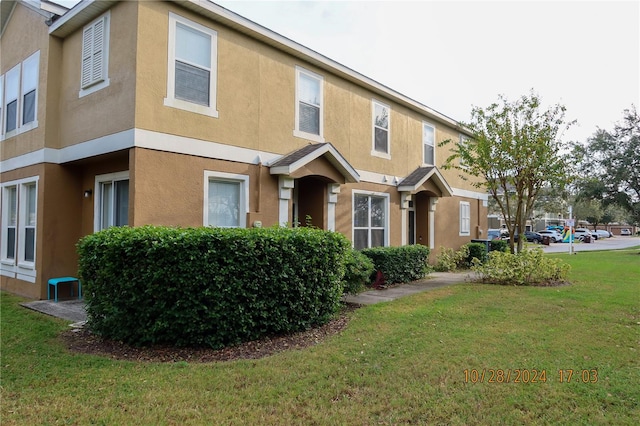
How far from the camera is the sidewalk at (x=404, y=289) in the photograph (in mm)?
9143

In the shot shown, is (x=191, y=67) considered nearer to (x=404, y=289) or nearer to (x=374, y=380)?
(x=374, y=380)

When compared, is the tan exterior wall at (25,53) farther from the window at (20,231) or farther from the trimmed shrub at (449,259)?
the trimmed shrub at (449,259)

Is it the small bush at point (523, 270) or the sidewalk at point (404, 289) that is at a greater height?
the small bush at point (523, 270)

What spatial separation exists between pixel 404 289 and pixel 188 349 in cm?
623

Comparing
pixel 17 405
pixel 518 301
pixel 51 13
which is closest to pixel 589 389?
pixel 518 301

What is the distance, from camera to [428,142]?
16.0 m

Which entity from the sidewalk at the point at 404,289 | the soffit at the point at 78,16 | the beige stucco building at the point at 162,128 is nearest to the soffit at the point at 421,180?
the beige stucco building at the point at 162,128

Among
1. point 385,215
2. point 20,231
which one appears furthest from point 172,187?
point 385,215

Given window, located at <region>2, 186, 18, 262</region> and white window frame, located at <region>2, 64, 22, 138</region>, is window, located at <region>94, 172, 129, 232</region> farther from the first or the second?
white window frame, located at <region>2, 64, 22, 138</region>

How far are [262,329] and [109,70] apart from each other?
19.6 feet

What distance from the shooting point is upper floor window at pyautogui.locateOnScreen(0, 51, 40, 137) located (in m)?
10.2

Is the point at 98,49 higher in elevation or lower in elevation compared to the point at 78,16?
lower

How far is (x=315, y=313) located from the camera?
6777 mm

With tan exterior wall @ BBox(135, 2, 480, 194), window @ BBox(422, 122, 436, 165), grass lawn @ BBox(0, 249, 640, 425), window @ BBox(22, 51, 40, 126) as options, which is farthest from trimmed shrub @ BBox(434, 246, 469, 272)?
window @ BBox(22, 51, 40, 126)
